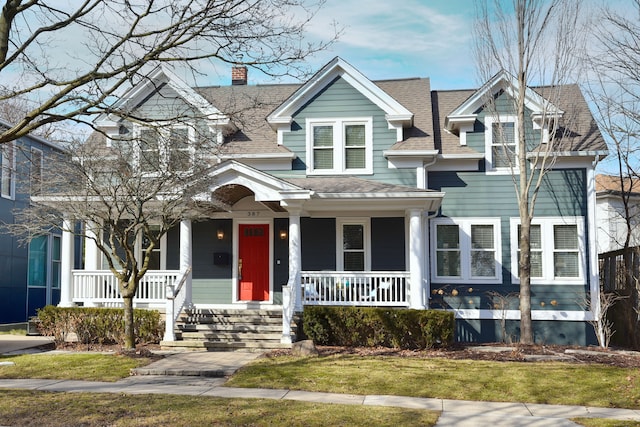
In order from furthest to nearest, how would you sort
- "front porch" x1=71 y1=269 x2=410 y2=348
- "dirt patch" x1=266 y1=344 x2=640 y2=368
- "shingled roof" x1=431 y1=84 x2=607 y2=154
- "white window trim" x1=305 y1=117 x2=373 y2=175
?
1. "white window trim" x1=305 y1=117 x2=373 y2=175
2. "shingled roof" x1=431 y1=84 x2=607 y2=154
3. "front porch" x1=71 y1=269 x2=410 y2=348
4. "dirt patch" x1=266 y1=344 x2=640 y2=368

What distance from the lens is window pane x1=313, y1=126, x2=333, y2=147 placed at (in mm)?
16969

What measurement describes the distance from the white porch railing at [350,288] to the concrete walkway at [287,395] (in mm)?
3703

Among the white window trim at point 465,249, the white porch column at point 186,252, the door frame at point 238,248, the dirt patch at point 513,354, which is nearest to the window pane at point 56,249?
the door frame at point 238,248

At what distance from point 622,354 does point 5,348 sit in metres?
13.5

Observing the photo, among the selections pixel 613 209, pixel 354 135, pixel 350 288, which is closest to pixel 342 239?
pixel 350 288

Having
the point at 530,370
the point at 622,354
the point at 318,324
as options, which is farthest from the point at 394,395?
the point at 622,354

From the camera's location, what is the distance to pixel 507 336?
1625 centimetres

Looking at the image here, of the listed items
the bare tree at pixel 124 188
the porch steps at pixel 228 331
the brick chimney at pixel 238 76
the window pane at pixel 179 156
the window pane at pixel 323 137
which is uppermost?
the brick chimney at pixel 238 76

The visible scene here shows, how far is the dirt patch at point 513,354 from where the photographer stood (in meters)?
12.6

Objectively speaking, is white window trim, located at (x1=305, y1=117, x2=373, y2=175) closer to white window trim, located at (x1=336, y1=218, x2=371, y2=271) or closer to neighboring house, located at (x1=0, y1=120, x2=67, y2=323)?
white window trim, located at (x1=336, y1=218, x2=371, y2=271)

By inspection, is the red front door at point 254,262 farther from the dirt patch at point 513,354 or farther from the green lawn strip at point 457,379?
the green lawn strip at point 457,379

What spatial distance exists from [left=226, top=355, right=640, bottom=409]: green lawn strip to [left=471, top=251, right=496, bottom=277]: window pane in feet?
15.6

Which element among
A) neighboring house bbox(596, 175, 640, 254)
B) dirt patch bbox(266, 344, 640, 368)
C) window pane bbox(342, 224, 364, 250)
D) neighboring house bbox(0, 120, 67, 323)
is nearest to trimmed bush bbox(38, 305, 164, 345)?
dirt patch bbox(266, 344, 640, 368)

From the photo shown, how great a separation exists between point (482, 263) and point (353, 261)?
3.39 metres
